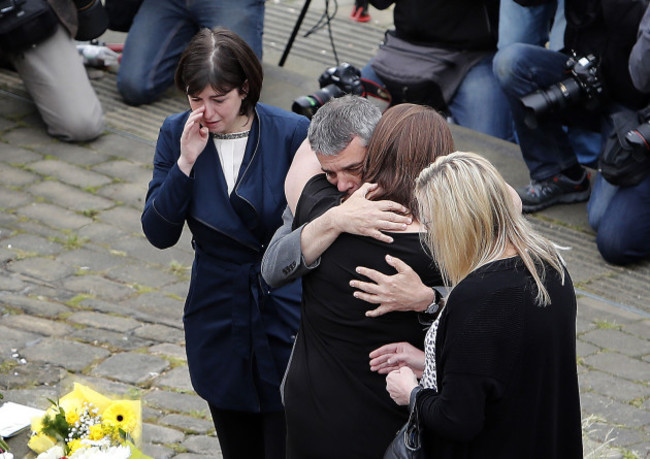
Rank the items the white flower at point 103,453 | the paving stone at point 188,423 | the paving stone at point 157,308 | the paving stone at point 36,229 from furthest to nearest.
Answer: the paving stone at point 36,229 < the paving stone at point 157,308 < the paving stone at point 188,423 < the white flower at point 103,453

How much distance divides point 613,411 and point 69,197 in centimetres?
345

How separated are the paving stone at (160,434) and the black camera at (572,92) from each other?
296 cm

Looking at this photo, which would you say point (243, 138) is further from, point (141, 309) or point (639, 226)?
point (639, 226)

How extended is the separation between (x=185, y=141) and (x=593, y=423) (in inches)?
84.0

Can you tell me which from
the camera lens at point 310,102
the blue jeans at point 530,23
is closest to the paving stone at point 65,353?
the camera lens at point 310,102

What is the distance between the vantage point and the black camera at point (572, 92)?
568 centimetres

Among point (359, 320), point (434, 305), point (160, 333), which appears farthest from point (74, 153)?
point (434, 305)

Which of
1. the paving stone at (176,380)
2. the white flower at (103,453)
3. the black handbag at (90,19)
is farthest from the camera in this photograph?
the black handbag at (90,19)

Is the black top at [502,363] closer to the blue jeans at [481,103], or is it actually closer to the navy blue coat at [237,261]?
the navy blue coat at [237,261]

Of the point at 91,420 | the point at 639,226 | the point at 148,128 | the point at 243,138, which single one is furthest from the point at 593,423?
the point at 148,128

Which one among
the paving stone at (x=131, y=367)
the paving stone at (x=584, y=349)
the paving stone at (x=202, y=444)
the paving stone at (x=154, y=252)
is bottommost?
the paving stone at (x=154, y=252)

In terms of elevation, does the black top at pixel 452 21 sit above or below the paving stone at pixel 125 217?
above

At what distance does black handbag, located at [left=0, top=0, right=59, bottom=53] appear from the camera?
638 centimetres

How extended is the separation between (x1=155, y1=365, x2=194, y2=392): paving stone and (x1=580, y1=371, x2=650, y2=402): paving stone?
1753 mm
